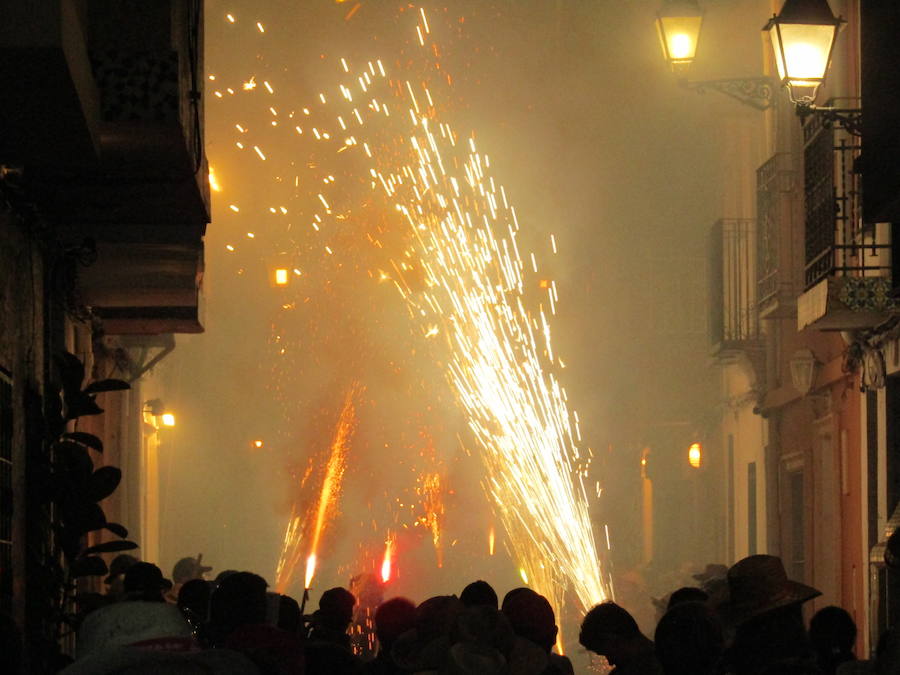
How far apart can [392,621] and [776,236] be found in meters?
12.7

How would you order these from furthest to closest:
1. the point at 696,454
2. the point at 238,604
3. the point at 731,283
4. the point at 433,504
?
the point at 433,504, the point at 696,454, the point at 731,283, the point at 238,604

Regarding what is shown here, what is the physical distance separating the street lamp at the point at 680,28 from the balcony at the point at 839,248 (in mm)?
1324

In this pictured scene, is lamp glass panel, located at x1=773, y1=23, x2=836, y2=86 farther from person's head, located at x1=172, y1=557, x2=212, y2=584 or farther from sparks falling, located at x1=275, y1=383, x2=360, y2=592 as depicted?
sparks falling, located at x1=275, y1=383, x2=360, y2=592

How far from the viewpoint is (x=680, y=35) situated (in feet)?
46.1

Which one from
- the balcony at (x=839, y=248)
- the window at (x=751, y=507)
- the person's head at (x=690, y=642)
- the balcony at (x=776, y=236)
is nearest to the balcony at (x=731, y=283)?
the balcony at (x=776, y=236)

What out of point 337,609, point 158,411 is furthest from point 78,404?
point 158,411

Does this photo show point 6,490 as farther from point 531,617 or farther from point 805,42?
point 805,42

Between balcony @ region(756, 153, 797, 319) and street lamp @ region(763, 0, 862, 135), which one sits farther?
balcony @ region(756, 153, 797, 319)

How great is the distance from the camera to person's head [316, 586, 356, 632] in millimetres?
9164

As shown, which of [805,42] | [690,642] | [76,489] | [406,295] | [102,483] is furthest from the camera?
[406,295]

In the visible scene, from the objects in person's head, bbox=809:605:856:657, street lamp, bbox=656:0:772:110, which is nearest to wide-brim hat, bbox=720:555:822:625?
person's head, bbox=809:605:856:657

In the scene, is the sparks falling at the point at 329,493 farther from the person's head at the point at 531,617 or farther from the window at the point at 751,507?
the person's head at the point at 531,617

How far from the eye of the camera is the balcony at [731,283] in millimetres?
22703

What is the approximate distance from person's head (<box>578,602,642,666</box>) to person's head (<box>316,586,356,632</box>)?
2647 mm
